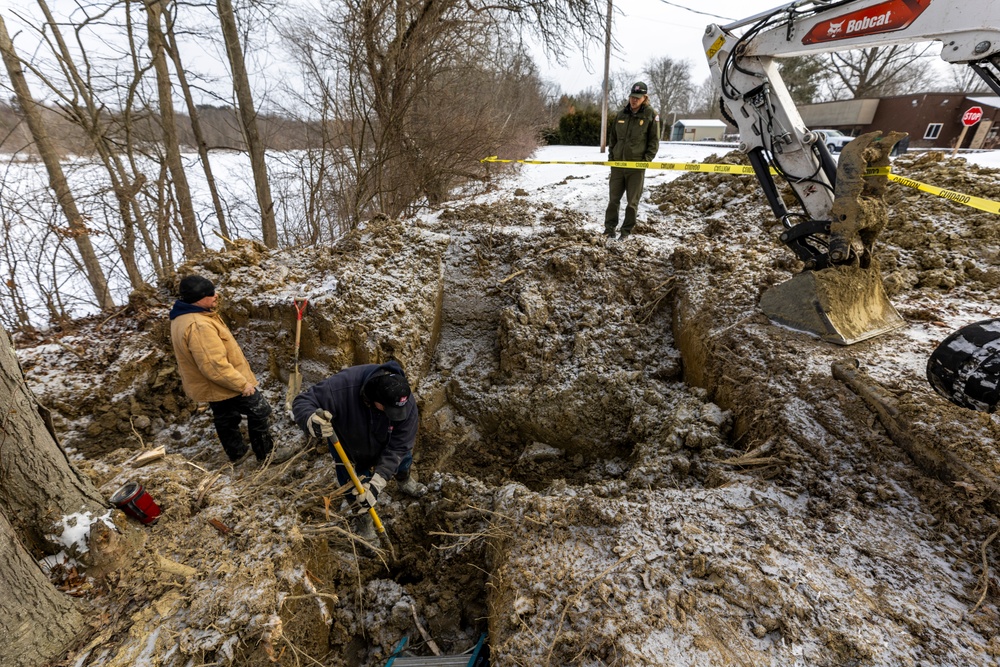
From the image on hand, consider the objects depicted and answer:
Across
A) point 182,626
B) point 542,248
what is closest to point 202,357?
point 182,626

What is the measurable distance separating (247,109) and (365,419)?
6795mm

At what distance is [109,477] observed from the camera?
2.90 meters

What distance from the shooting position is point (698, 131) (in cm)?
2578

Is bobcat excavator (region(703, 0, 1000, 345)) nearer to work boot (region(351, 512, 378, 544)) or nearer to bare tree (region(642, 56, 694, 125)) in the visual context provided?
work boot (region(351, 512, 378, 544))

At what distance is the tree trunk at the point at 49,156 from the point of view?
603 centimetres

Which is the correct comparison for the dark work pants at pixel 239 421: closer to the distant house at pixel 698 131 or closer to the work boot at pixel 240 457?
the work boot at pixel 240 457

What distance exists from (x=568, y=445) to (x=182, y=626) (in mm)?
3418

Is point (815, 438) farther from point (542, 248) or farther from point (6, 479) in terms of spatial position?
point (6, 479)

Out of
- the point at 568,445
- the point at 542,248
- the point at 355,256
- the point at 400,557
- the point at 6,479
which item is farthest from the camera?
the point at 542,248

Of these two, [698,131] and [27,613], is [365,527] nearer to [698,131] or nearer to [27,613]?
[27,613]

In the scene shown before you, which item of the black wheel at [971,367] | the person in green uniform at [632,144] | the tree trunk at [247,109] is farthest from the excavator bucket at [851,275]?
the tree trunk at [247,109]

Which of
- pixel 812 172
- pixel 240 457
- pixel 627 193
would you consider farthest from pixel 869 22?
pixel 240 457

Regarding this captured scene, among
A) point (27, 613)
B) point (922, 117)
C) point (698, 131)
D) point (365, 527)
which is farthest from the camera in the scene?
point (698, 131)

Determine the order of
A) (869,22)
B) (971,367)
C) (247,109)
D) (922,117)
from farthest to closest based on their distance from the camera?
→ (922,117) < (247,109) < (869,22) < (971,367)
